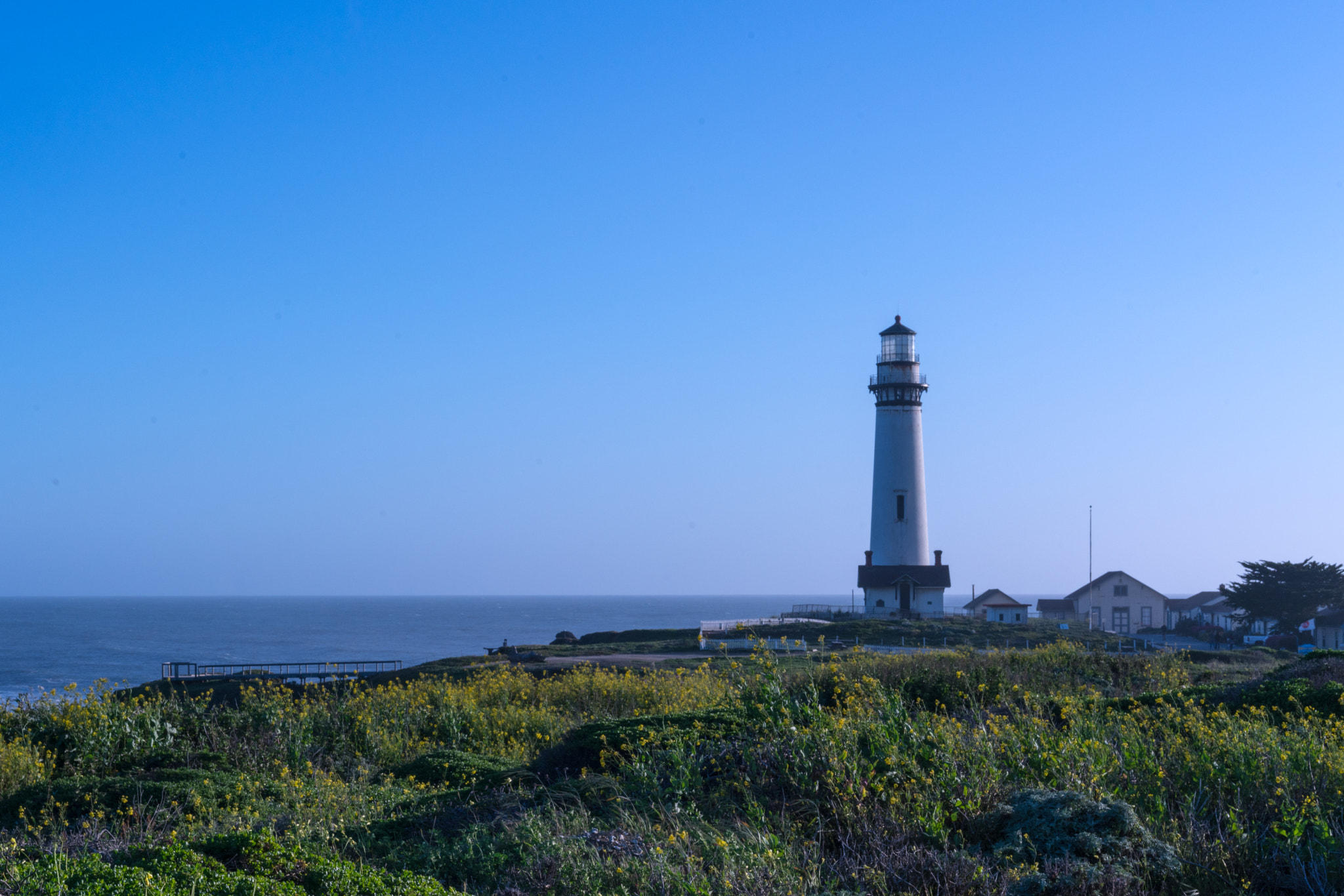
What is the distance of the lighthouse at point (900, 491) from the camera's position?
4969 centimetres

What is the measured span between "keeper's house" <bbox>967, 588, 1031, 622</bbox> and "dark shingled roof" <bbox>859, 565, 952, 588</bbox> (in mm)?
7788

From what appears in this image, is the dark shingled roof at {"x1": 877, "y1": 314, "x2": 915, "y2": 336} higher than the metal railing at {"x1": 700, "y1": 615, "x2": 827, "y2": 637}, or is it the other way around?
the dark shingled roof at {"x1": 877, "y1": 314, "x2": 915, "y2": 336}

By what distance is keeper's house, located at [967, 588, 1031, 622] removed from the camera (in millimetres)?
58500

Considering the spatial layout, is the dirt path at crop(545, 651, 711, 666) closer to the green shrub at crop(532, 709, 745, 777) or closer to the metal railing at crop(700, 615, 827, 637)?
the metal railing at crop(700, 615, 827, 637)

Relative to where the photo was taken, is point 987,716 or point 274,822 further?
point 987,716

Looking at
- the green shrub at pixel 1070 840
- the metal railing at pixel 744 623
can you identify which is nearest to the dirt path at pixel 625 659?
the metal railing at pixel 744 623

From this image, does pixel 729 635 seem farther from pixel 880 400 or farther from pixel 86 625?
pixel 86 625

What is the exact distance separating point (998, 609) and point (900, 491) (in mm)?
13621

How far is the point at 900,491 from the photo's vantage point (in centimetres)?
4972

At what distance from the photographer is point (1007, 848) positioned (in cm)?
623

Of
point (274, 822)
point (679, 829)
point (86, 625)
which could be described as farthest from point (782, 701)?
point (86, 625)

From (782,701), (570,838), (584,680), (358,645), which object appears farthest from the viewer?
(358,645)

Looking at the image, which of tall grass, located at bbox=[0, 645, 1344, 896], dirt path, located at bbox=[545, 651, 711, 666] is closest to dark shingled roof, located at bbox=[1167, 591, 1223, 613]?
dirt path, located at bbox=[545, 651, 711, 666]

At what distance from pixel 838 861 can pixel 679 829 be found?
974 millimetres
